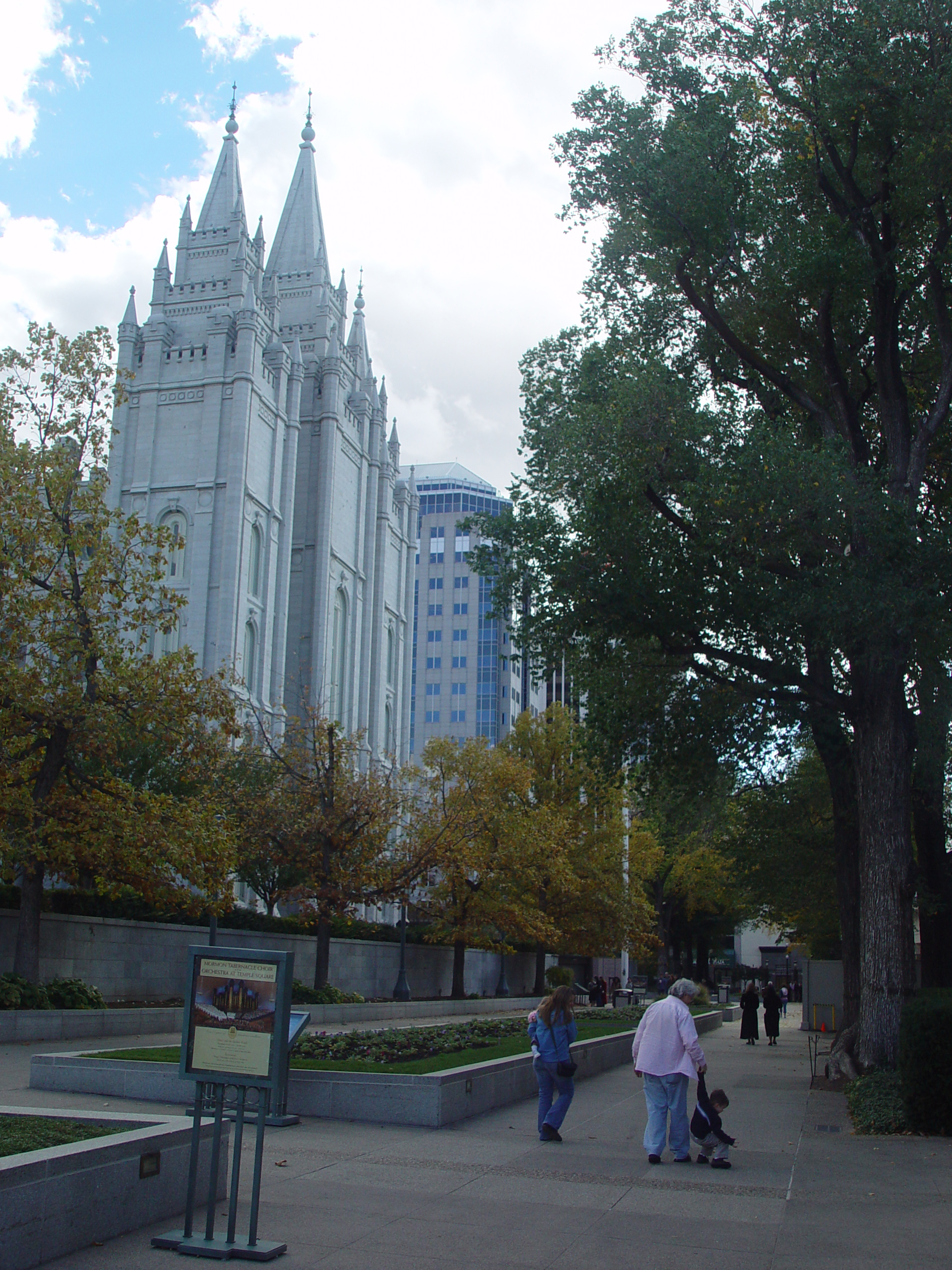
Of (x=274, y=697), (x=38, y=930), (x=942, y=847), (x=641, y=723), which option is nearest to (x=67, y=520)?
(x=38, y=930)

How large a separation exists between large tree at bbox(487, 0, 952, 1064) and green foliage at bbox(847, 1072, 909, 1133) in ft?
3.12

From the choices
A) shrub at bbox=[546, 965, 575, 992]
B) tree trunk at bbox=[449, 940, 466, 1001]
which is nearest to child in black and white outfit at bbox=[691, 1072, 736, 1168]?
tree trunk at bbox=[449, 940, 466, 1001]

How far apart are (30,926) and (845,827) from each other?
1360cm

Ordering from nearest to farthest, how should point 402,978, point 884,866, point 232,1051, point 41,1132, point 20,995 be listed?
point 232,1051
point 41,1132
point 884,866
point 20,995
point 402,978

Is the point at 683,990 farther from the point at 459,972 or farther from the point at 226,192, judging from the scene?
the point at 226,192

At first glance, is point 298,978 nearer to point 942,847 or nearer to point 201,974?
point 942,847

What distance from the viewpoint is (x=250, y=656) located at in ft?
215

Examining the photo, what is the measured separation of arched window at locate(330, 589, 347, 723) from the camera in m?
74.5

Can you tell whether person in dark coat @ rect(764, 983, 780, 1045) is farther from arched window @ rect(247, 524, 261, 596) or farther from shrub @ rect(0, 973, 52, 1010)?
arched window @ rect(247, 524, 261, 596)

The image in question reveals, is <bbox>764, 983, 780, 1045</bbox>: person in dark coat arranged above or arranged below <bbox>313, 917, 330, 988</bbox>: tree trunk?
below

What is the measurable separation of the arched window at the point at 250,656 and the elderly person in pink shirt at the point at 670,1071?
184ft

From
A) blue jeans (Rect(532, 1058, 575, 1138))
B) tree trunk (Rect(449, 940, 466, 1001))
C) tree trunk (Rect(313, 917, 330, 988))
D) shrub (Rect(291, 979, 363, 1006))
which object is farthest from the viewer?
tree trunk (Rect(449, 940, 466, 1001))

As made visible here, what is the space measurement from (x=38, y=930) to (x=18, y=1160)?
14.4m

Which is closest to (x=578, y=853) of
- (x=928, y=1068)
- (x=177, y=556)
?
(x=928, y=1068)
